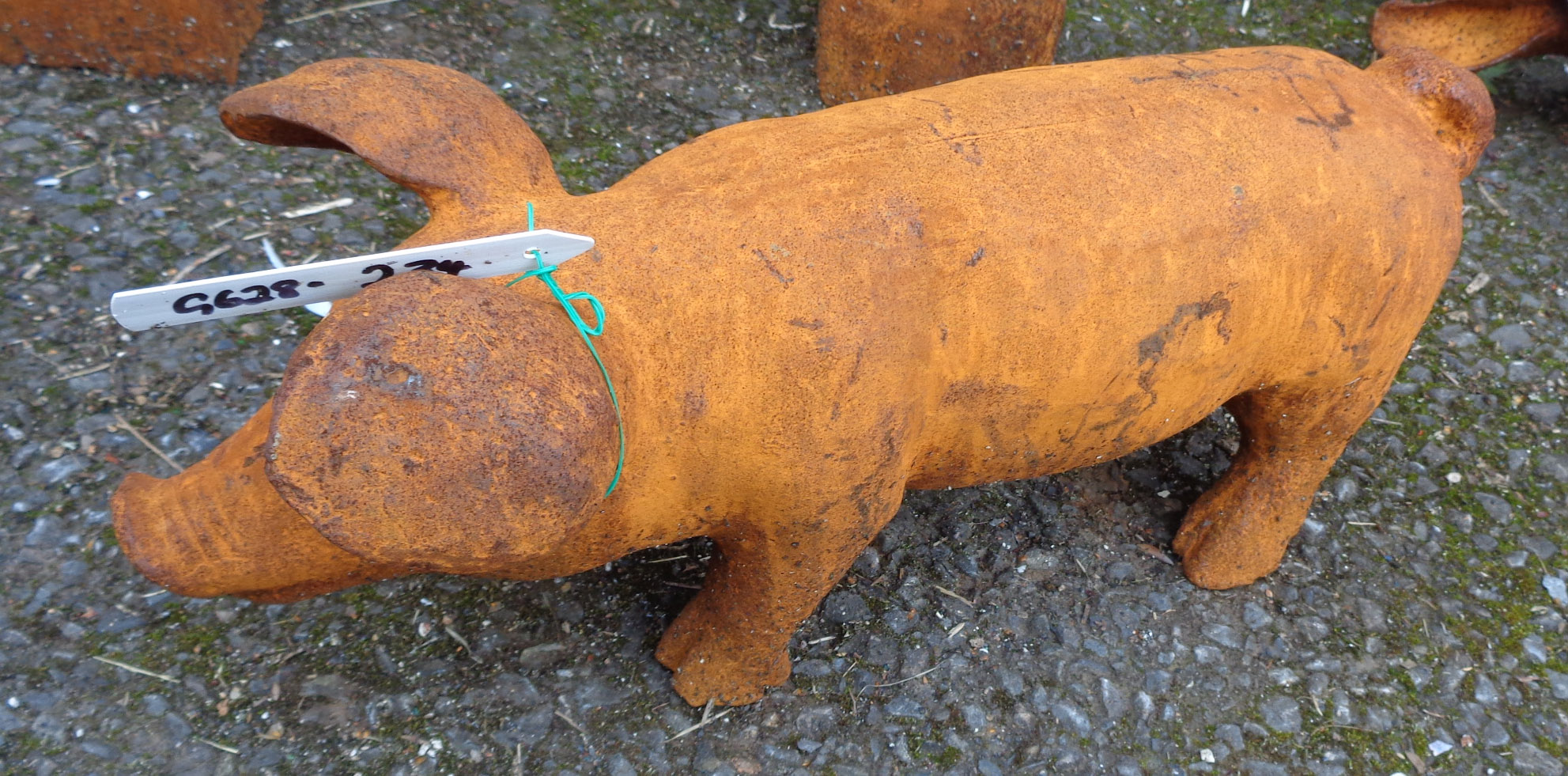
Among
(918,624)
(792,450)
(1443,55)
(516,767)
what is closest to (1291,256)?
(792,450)

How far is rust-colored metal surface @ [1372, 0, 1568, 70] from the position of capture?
3012mm

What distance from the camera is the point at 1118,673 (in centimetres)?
275

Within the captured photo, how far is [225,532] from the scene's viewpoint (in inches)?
70.3

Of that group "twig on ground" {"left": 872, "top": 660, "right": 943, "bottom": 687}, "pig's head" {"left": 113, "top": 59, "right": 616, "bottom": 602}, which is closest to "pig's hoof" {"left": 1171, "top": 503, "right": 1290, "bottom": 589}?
"twig on ground" {"left": 872, "top": 660, "right": 943, "bottom": 687}

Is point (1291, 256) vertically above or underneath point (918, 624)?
above

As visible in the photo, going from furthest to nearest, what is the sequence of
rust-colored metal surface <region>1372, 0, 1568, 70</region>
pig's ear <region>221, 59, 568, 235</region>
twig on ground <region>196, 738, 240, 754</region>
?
rust-colored metal surface <region>1372, 0, 1568, 70</region> < twig on ground <region>196, 738, 240, 754</region> < pig's ear <region>221, 59, 568, 235</region>

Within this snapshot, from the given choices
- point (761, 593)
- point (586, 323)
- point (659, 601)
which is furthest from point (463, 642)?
point (586, 323)

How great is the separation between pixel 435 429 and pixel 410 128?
71cm

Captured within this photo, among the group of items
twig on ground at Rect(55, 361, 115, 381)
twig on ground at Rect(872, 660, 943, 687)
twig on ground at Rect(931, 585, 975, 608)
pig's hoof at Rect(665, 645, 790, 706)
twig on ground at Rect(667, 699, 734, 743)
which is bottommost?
twig on ground at Rect(872, 660, 943, 687)

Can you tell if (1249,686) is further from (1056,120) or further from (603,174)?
(603,174)

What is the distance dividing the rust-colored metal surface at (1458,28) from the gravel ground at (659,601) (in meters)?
0.96

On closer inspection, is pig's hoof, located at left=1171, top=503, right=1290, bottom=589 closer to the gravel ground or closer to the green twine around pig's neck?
the gravel ground

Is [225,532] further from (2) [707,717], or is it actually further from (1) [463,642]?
(2) [707,717]

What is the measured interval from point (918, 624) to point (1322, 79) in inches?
61.6
